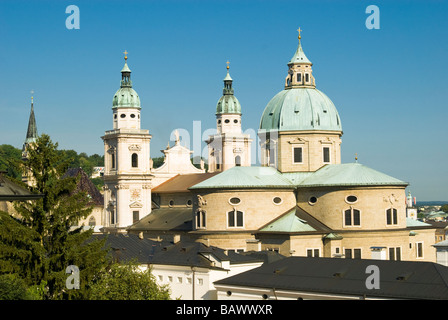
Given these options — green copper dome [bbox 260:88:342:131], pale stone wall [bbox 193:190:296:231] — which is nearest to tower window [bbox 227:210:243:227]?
pale stone wall [bbox 193:190:296:231]

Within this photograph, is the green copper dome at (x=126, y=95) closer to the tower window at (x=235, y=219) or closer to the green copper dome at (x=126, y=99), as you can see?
the green copper dome at (x=126, y=99)

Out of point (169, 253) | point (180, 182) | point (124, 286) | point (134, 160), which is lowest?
point (124, 286)

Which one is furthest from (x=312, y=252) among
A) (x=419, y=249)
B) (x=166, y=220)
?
(x=166, y=220)

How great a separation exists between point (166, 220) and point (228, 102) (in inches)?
1384

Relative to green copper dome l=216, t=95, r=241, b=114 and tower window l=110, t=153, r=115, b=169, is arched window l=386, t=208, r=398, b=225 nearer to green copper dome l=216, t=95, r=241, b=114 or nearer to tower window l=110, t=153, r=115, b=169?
tower window l=110, t=153, r=115, b=169

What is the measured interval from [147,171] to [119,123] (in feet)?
21.7

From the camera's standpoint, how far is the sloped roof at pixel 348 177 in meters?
68.6

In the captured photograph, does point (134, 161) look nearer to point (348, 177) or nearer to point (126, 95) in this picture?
point (126, 95)

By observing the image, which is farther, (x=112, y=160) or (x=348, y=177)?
(x=112, y=160)

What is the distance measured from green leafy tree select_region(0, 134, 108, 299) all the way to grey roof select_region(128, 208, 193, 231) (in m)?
37.7

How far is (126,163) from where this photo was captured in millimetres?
94562
